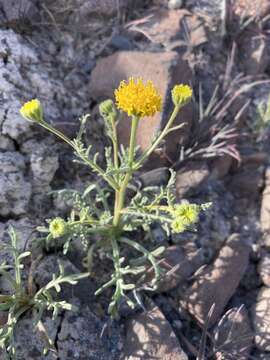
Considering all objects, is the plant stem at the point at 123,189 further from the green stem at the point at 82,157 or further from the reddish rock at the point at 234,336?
the reddish rock at the point at 234,336

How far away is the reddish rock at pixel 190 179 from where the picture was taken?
3152 mm

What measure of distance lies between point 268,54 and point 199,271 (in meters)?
2.08

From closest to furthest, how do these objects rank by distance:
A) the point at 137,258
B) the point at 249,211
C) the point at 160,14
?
the point at 137,258 → the point at 249,211 → the point at 160,14

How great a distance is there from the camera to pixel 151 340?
8.45 ft

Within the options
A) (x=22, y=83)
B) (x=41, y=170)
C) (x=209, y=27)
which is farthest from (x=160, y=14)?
(x=41, y=170)

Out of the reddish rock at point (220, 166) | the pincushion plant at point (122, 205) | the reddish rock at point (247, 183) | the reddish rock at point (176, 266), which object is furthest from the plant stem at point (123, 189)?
the reddish rock at point (247, 183)

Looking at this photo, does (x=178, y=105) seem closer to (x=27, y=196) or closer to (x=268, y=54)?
(x=27, y=196)

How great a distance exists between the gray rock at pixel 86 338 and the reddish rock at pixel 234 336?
61 centimetres

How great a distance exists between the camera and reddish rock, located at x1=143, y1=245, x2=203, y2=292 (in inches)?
110

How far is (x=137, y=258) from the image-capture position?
278 centimetres

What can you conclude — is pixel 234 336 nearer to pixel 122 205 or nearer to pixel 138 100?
pixel 122 205

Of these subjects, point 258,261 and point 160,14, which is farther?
point 160,14

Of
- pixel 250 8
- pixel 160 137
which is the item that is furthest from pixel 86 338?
pixel 250 8

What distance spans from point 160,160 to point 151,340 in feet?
4.03
